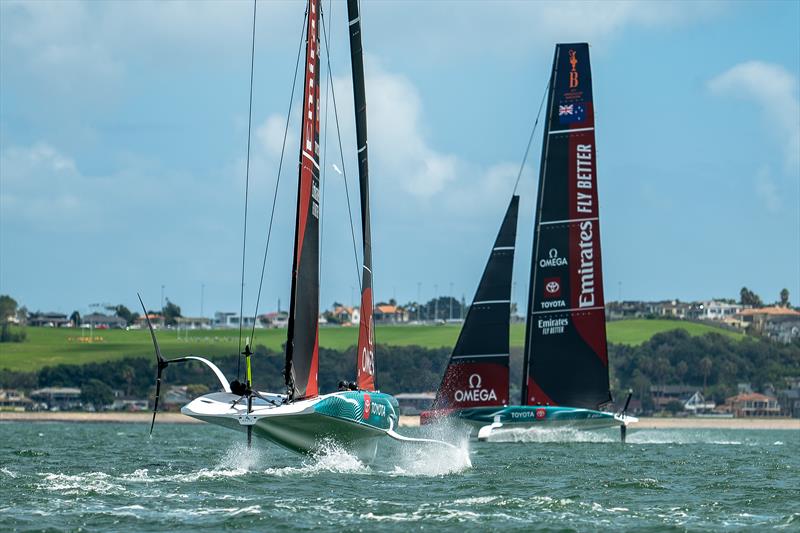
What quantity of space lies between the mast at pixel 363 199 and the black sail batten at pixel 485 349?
15709 mm

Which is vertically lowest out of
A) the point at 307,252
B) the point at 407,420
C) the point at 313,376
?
the point at 407,420

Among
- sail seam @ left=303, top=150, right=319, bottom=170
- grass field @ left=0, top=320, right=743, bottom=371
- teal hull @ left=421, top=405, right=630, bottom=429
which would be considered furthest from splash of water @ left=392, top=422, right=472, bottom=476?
grass field @ left=0, top=320, right=743, bottom=371

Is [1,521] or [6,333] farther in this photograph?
[6,333]

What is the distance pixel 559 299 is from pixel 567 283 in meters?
0.67

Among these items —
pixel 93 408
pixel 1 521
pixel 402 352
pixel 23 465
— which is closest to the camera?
pixel 1 521

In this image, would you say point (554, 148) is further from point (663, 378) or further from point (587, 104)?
point (663, 378)

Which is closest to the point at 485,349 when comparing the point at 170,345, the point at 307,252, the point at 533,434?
the point at 533,434

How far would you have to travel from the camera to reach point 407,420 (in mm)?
135500

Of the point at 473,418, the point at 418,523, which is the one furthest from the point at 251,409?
the point at 473,418

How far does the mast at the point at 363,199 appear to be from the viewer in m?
37.6

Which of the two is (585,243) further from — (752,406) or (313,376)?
(752,406)

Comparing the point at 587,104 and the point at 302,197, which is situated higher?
the point at 587,104

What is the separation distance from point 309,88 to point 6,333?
6791 inches

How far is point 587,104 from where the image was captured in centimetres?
5556
